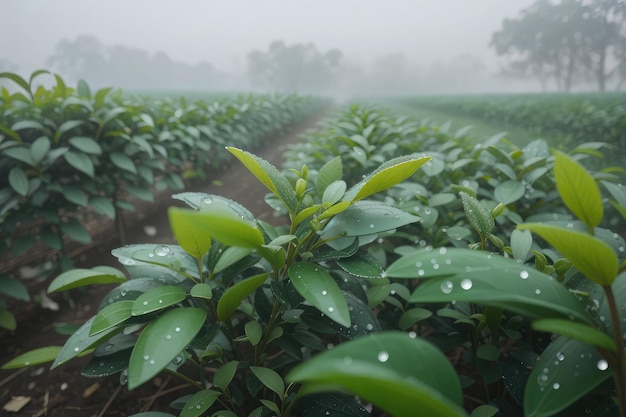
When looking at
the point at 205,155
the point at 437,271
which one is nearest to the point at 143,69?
the point at 205,155

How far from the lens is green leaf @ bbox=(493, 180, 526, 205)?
0.99 metres

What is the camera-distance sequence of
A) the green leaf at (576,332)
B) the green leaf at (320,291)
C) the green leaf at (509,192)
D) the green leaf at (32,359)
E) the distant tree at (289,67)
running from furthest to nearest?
the distant tree at (289,67) < the green leaf at (509,192) < the green leaf at (32,359) < the green leaf at (320,291) < the green leaf at (576,332)

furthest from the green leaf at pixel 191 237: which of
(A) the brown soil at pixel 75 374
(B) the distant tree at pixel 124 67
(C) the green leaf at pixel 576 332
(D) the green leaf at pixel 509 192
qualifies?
(B) the distant tree at pixel 124 67

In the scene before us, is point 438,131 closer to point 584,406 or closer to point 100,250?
point 584,406

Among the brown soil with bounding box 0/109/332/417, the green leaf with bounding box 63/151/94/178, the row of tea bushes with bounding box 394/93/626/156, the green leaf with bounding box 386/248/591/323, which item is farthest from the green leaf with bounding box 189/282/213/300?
the row of tea bushes with bounding box 394/93/626/156

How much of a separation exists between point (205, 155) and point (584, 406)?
3543 millimetres

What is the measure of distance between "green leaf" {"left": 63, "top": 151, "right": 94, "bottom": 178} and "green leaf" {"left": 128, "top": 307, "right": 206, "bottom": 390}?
1.49 m

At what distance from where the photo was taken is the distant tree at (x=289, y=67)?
1720 inches

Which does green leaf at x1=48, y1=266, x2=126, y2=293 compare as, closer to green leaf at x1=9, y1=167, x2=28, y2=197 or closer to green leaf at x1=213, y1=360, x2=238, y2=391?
green leaf at x1=213, y1=360, x2=238, y2=391

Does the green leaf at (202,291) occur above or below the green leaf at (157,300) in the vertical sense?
above

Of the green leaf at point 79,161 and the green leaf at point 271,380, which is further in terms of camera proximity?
the green leaf at point 79,161

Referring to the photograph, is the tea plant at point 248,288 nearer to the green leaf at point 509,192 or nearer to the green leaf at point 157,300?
the green leaf at point 157,300

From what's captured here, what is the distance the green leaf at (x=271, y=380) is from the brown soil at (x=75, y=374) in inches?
23.6

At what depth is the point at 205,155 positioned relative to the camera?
3543 mm
